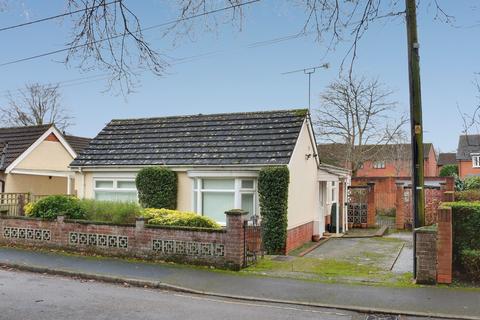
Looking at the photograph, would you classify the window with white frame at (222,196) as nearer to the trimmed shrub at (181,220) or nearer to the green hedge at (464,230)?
the trimmed shrub at (181,220)

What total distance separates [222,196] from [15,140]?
14026mm

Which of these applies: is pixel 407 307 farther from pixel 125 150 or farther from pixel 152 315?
pixel 125 150

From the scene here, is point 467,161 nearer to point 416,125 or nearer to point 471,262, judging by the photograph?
point 416,125

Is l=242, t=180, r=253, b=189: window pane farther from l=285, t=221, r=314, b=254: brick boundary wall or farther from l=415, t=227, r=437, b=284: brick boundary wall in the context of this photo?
l=415, t=227, r=437, b=284: brick boundary wall

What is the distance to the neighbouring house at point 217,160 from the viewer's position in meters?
15.3

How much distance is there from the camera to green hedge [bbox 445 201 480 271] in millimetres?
9898

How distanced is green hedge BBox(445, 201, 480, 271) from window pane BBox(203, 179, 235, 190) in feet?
23.6

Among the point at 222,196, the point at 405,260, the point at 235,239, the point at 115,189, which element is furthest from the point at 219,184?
the point at 405,260

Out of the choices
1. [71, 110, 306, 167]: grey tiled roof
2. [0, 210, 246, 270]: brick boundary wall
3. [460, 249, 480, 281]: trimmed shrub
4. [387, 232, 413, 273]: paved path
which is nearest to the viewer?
[460, 249, 480, 281]: trimmed shrub

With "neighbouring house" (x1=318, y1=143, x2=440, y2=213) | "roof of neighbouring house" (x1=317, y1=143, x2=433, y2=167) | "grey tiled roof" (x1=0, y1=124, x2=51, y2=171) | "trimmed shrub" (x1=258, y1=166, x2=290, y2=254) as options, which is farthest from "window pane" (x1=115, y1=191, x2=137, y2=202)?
"roof of neighbouring house" (x1=317, y1=143, x2=433, y2=167)

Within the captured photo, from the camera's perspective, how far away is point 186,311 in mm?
7719

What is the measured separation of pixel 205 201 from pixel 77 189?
5.55 metres

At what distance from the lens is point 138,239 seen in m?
12.4

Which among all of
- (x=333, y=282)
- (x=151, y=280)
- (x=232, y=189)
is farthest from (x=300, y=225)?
(x=151, y=280)
